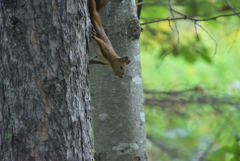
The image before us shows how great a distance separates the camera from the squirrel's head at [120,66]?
1852mm

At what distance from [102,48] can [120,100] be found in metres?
0.38

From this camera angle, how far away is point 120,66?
5.90 feet

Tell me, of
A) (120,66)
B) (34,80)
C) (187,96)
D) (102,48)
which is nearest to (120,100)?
(120,66)

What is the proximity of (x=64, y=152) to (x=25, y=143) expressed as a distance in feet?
0.56

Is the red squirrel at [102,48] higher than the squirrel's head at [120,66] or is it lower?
higher

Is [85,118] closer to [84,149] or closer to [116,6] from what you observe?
[84,149]

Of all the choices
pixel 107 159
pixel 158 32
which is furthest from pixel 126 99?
pixel 158 32

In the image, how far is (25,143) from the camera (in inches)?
47.4

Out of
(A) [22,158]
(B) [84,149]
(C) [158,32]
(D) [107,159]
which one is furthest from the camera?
(C) [158,32]

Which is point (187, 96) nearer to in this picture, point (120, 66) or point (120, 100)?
A: point (120, 100)

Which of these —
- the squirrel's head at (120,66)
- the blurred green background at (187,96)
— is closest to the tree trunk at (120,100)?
the squirrel's head at (120,66)

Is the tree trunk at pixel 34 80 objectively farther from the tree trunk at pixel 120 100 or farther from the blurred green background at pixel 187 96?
the blurred green background at pixel 187 96

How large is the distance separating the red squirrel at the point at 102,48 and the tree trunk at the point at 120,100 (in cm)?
5

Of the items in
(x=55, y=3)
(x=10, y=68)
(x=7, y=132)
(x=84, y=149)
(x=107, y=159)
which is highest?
(x=55, y=3)
